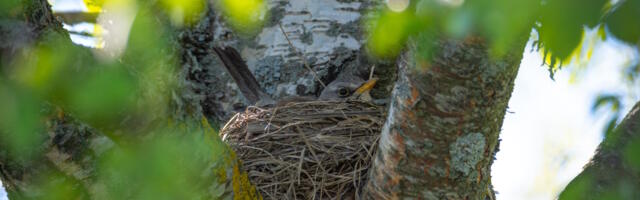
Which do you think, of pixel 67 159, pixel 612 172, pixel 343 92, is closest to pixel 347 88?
pixel 343 92

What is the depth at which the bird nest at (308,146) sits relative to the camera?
3.05 metres

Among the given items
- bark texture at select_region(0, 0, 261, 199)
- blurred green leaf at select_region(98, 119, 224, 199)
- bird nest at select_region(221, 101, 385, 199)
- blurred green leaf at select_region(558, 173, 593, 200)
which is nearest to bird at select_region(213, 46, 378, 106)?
bird nest at select_region(221, 101, 385, 199)

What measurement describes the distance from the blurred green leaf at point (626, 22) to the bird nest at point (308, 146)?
6.14 feet

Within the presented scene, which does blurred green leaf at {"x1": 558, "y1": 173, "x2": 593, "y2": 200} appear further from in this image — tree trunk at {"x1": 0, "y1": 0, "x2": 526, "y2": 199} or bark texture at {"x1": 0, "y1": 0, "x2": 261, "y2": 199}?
bark texture at {"x1": 0, "y1": 0, "x2": 261, "y2": 199}

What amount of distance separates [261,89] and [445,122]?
168 cm

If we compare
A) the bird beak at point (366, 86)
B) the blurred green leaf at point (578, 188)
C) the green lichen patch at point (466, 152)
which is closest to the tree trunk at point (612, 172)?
the blurred green leaf at point (578, 188)

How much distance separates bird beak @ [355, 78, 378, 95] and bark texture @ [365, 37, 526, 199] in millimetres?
1166

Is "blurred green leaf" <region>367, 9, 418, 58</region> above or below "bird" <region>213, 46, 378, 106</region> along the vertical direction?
below

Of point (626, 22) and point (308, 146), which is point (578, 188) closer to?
point (626, 22)

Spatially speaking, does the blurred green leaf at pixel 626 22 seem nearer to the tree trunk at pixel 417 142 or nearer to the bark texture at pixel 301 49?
the tree trunk at pixel 417 142

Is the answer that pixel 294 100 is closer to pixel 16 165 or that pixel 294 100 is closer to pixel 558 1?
pixel 16 165

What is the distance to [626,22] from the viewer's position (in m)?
1.12

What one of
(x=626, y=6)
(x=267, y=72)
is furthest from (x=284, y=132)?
(x=626, y=6)

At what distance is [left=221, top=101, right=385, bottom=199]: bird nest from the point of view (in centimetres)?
305
